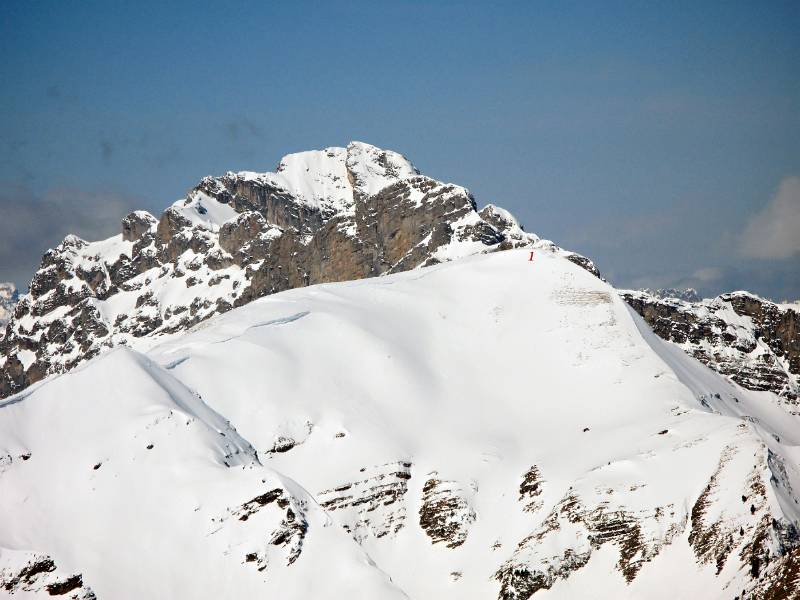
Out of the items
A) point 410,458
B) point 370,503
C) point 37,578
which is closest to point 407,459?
point 410,458

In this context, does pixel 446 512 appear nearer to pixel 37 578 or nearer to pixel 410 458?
pixel 410 458

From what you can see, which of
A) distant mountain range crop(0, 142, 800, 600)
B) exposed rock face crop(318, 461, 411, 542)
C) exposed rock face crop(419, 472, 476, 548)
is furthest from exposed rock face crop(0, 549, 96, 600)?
exposed rock face crop(419, 472, 476, 548)

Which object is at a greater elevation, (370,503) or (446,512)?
(370,503)

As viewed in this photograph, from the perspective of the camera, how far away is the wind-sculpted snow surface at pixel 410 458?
7075 cm

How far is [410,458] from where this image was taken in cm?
10219

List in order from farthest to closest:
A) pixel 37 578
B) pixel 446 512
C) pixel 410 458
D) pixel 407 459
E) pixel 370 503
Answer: pixel 410 458
pixel 407 459
pixel 370 503
pixel 446 512
pixel 37 578

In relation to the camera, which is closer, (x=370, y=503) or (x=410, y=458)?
(x=370, y=503)

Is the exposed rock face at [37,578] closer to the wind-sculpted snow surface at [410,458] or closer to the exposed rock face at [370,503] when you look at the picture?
the wind-sculpted snow surface at [410,458]

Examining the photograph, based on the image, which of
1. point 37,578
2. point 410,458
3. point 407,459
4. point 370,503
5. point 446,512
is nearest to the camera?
point 37,578

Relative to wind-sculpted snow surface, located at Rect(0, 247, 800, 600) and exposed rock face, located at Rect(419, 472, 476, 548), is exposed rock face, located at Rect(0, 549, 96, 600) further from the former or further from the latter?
exposed rock face, located at Rect(419, 472, 476, 548)

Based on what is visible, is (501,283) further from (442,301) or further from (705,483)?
(705,483)

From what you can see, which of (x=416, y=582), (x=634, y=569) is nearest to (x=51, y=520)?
(x=416, y=582)

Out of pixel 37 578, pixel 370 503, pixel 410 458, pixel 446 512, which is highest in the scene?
pixel 410 458

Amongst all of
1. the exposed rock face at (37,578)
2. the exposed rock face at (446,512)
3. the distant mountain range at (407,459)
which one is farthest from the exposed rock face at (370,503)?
the exposed rock face at (37,578)
